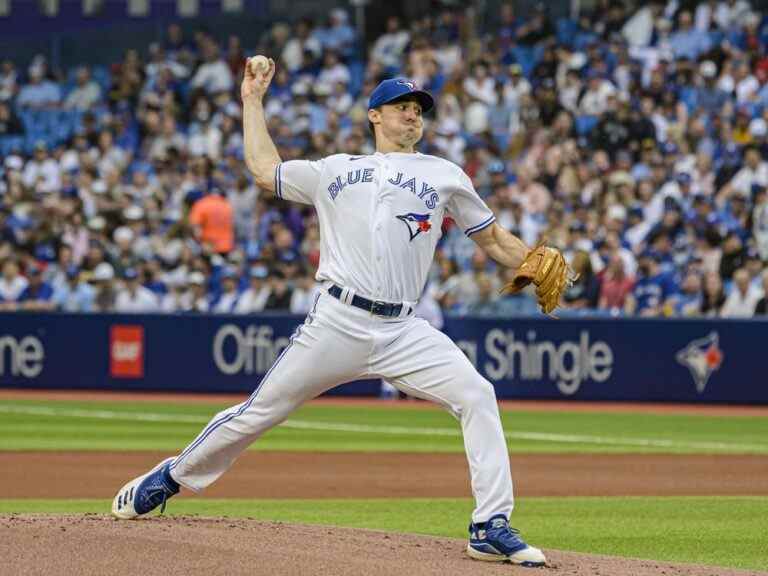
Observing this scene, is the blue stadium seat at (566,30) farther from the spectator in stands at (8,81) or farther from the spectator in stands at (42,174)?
the spectator in stands at (8,81)

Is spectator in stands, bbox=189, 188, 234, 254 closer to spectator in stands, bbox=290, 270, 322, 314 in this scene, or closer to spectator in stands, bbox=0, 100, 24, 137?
spectator in stands, bbox=290, 270, 322, 314

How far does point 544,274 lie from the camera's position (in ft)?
23.3

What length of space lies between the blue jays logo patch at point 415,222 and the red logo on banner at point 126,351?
15.2 m

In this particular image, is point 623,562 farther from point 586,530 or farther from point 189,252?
point 189,252

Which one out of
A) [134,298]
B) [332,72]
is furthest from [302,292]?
[332,72]

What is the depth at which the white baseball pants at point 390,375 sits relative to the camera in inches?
264

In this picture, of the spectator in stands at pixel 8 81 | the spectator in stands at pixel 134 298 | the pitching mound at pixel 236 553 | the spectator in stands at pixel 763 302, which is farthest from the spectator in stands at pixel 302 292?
the pitching mound at pixel 236 553

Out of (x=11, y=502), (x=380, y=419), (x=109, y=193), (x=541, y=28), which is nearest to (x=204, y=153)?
(x=109, y=193)

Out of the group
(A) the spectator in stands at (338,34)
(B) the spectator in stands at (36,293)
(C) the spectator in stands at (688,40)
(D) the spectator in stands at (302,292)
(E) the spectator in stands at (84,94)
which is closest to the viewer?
(D) the spectator in stands at (302,292)

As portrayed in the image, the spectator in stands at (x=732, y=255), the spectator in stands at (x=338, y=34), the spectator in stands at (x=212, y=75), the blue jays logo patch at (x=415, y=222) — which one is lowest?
the spectator in stands at (x=732, y=255)

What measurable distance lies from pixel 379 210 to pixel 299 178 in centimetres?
42

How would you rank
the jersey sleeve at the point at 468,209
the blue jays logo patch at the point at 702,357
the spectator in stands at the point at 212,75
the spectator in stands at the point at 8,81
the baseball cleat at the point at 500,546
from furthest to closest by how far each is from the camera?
1. the spectator in stands at the point at 8,81
2. the spectator in stands at the point at 212,75
3. the blue jays logo patch at the point at 702,357
4. the jersey sleeve at the point at 468,209
5. the baseball cleat at the point at 500,546

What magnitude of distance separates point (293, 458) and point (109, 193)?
12.7 m

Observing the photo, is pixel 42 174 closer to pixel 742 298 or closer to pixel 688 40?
pixel 688 40
